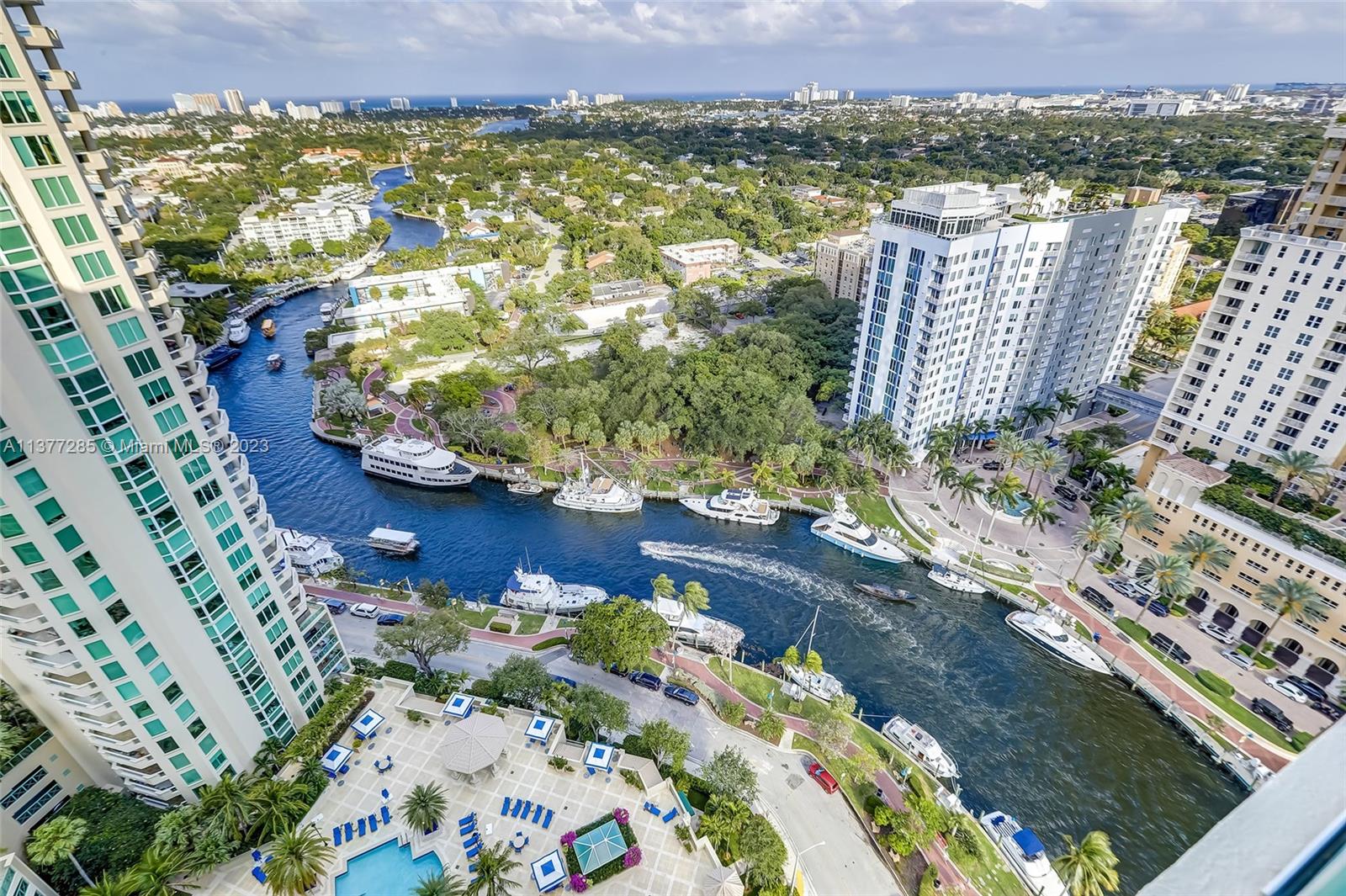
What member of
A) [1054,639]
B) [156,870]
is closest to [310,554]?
[156,870]

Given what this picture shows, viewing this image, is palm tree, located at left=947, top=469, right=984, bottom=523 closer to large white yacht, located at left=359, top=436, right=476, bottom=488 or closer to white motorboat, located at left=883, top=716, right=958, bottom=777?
white motorboat, located at left=883, top=716, right=958, bottom=777

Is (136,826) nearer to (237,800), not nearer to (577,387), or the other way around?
(237,800)

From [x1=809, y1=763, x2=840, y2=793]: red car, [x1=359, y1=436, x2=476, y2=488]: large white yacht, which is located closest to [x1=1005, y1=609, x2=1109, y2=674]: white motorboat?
[x1=809, y1=763, x2=840, y2=793]: red car

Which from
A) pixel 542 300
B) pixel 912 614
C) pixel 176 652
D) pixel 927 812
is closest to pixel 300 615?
pixel 176 652

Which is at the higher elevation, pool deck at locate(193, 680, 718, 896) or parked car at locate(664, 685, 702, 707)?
pool deck at locate(193, 680, 718, 896)

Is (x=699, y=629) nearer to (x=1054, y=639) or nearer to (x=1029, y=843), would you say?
(x=1029, y=843)

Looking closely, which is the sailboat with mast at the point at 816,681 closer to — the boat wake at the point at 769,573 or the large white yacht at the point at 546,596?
the boat wake at the point at 769,573

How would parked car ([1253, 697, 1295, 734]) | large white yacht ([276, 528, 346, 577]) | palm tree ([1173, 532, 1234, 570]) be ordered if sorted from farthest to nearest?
large white yacht ([276, 528, 346, 577]), palm tree ([1173, 532, 1234, 570]), parked car ([1253, 697, 1295, 734])
